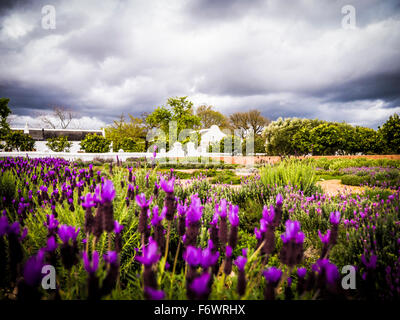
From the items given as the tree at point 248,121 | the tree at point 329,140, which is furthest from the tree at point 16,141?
the tree at point 248,121

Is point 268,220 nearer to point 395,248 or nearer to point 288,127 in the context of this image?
point 395,248

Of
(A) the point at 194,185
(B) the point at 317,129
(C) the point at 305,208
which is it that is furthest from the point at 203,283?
(B) the point at 317,129

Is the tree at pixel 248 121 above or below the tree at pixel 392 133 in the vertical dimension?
above

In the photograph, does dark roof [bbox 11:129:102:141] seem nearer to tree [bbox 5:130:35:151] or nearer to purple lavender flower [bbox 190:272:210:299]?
tree [bbox 5:130:35:151]

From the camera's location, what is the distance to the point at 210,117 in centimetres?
4556

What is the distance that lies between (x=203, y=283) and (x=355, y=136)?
2028 cm

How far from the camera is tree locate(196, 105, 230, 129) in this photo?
4528cm

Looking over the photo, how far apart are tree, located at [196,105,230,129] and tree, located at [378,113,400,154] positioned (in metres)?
33.6

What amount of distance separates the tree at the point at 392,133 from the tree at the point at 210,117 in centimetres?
3359

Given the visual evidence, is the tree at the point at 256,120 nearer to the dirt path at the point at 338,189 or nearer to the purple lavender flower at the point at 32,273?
the dirt path at the point at 338,189

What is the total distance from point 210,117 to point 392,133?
115 feet

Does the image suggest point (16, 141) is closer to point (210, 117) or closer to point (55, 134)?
point (55, 134)

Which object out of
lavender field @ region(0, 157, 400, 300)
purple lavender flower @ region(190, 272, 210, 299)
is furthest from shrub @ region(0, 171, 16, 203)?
purple lavender flower @ region(190, 272, 210, 299)

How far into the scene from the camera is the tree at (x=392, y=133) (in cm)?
1271
